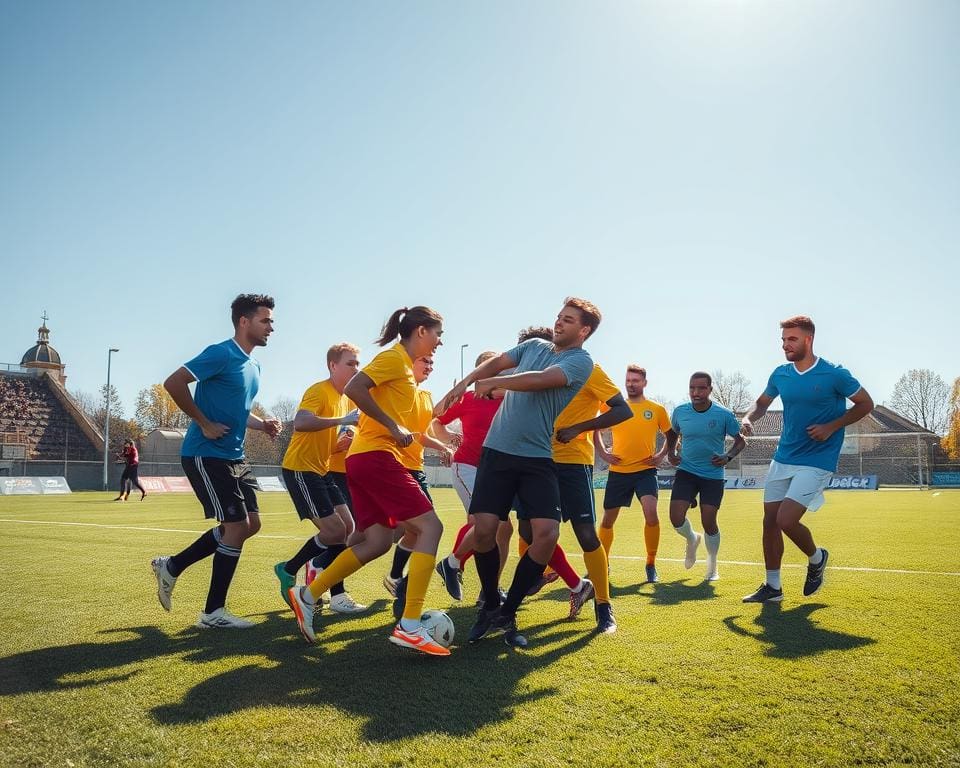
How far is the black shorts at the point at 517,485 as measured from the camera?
476 centimetres

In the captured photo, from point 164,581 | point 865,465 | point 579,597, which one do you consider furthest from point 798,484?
point 865,465

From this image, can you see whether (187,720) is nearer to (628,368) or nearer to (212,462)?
(212,462)

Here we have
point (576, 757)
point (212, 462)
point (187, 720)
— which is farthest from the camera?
point (212, 462)

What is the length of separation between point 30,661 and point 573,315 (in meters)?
3.85

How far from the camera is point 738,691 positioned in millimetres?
3562

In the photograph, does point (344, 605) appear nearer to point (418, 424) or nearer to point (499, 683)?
point (418, 424)

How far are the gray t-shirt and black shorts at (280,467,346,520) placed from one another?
6.69 ft

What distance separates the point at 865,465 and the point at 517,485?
52.9 metres

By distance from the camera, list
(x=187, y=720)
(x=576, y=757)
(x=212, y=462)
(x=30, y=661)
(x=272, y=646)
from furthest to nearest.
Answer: (x=212, y=462) → (x=272, y=646) → (x=30, y=661) → (x=187, y=720) → (x=576, y=757)

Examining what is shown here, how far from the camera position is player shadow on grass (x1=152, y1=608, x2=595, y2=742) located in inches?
130

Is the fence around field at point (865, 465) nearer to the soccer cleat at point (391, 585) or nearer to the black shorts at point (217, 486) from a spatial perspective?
the soccer cleat at point (391, 585)

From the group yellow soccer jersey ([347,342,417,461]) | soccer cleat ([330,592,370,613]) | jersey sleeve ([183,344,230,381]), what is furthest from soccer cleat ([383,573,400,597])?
jersey sleeve ([183,344,230,381])

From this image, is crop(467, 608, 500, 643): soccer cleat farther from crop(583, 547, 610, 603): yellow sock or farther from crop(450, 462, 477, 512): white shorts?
crop(450, 462, 477, 512): white shorts

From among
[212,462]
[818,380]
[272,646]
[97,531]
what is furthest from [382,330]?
[97,531]
